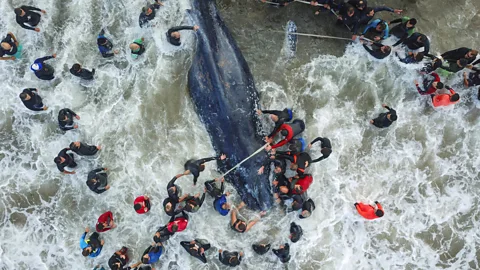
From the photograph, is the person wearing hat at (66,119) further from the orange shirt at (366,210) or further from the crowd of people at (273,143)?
the orange shirt at (366,210)

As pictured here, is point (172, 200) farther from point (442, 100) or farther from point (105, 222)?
point (442, 100)

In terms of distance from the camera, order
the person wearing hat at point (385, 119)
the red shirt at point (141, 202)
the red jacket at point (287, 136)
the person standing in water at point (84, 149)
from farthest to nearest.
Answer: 1. the red shirt at point (141, 202)
2. the person wearing hat at point (385, 119)
3. the person standing in water at point (84, 149)
4. the red jacket at point (287, 136)

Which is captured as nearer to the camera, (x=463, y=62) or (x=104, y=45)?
(x=463, y=62)

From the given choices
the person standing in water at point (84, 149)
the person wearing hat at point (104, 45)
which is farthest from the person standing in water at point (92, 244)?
the person wearing hat at point (104, 45)

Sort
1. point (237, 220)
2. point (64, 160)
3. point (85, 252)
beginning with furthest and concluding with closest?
point (237, 220), point (85, 252), point (64, 160)

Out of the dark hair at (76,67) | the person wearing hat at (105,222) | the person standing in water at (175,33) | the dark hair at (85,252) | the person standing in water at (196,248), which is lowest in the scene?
the person standing in water at (196,248)

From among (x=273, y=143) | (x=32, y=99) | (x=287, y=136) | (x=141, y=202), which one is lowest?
(x=141, y=202)

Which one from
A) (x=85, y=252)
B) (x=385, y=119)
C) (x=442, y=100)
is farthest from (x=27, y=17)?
(x=442, y=100)

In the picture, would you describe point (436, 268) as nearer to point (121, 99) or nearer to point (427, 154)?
point (427, 154)
